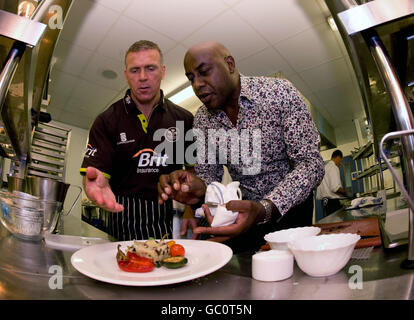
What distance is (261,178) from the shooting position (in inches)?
48.5

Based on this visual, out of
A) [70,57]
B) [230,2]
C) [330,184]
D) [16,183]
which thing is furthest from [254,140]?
[70,57]

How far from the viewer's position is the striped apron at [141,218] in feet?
5.17

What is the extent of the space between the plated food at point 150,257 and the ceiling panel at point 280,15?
298cm

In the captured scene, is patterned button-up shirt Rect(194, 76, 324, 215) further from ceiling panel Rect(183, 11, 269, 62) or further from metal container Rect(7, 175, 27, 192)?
ceiling panel Rect(183, 11, 269, 62)

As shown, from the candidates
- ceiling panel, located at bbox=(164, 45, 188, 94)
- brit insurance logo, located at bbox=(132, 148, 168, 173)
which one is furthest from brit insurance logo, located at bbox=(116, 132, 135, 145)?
ceiling panel, located at bbox=(164, 45, 188, 94)

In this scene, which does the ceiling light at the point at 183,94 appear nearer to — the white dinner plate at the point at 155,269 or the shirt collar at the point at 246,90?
the shirt collar at the point at 246,90

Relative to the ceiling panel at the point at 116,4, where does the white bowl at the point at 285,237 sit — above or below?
below

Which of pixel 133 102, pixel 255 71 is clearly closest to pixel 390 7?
pixel 133 102

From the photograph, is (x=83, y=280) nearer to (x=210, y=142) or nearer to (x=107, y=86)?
(x=210, y=142)

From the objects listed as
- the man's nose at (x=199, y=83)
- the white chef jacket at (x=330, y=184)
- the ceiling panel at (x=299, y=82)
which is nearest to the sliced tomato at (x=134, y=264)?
the man's nose at (x=199, y=83)

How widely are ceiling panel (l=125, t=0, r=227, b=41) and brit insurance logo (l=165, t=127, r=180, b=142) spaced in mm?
1902

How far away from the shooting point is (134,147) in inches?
63.5

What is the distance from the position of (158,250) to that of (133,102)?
1317 mm

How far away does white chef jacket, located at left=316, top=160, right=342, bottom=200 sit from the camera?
368 centimetres
